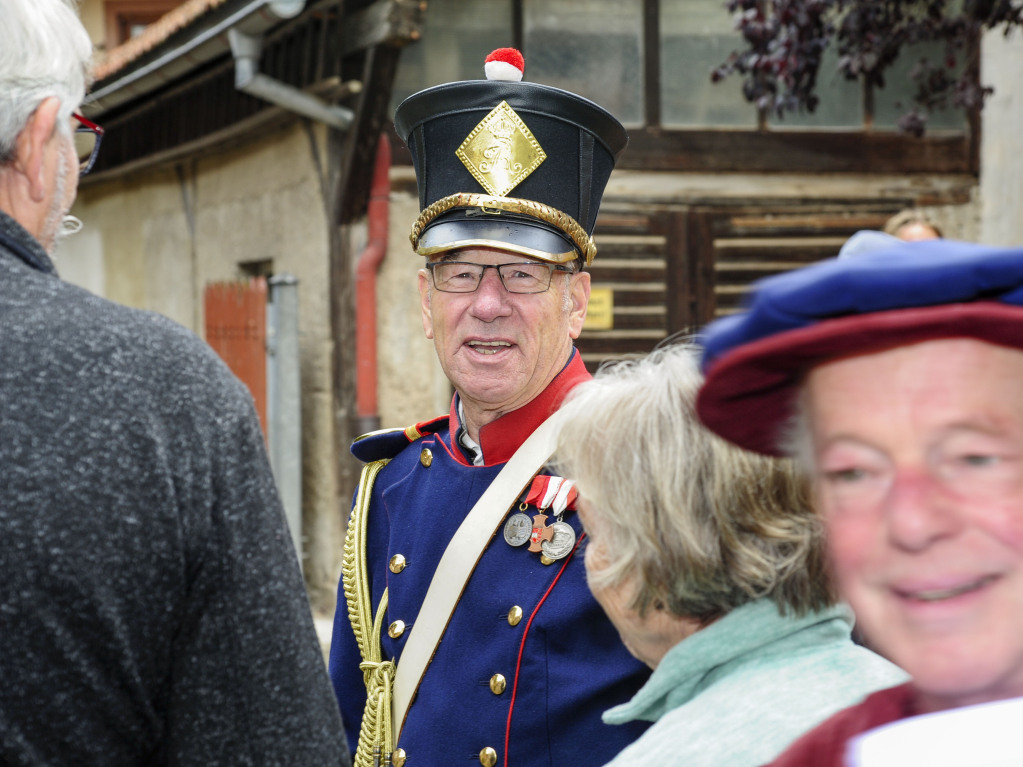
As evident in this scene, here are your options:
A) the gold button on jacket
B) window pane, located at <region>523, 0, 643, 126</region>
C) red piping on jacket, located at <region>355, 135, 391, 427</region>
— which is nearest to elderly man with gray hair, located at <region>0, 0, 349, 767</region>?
the gold button on jacket

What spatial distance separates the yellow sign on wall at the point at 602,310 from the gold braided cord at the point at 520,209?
455 cm

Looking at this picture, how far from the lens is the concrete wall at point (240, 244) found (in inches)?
283

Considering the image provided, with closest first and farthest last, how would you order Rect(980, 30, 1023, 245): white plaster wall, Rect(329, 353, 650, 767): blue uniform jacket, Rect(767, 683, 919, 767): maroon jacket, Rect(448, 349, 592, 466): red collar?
Rect(767, 683, 919, 767): maroon jacket, Rect(329, 353, 650, 767): blue uniform jacket, Rect(448, 349, 592, 466): red collar, Rect(980, 30, 1023, 245): white plaster wall

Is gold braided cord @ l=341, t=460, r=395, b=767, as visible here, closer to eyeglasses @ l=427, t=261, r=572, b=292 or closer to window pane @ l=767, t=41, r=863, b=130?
eyeglasses @ l=427, t=261, r=572, b=292

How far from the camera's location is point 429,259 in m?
2.49

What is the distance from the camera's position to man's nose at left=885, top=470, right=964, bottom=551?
1.04m

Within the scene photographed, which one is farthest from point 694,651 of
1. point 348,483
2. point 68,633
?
point 348,483

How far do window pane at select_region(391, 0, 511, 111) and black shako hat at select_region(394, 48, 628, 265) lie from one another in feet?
14.8

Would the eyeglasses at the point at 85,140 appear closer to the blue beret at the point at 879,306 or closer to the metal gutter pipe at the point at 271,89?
the blue beret at the point at 879,306

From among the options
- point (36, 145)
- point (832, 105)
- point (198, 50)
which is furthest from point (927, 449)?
point (198, 50)

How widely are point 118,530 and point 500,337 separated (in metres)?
1.21

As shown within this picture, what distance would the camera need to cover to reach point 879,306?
3.47 ft

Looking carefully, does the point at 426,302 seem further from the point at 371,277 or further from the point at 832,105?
the point at 832,105

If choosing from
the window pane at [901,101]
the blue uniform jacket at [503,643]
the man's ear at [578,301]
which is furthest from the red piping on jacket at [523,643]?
the window pane at [901,101]
